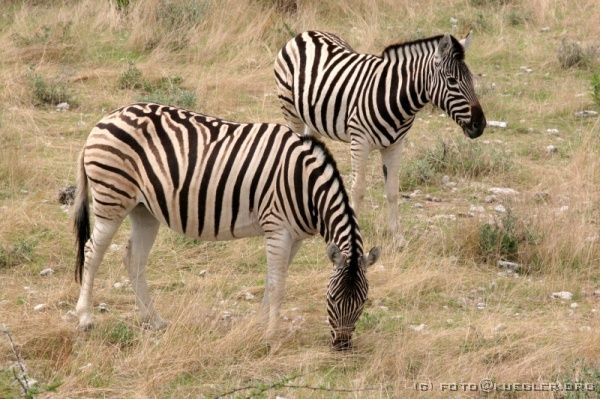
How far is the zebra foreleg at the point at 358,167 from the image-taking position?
8797 mm

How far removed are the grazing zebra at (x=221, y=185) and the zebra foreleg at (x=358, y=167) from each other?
2.00 m

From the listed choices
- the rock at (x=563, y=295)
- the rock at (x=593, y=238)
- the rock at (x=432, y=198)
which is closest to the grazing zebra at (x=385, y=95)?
the rock at (x=432, y=198)

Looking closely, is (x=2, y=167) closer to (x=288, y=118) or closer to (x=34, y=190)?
(x=34, y=190)

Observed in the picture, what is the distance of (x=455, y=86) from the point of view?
8.59 m

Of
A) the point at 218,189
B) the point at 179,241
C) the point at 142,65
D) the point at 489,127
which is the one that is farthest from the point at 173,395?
the point at 142,65

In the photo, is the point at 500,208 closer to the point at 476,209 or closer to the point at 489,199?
the point at 476,209

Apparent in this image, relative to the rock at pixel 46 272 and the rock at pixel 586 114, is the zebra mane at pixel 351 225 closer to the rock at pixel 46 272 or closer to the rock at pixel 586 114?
the rock at pixel 46 272

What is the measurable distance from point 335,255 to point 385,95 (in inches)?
110

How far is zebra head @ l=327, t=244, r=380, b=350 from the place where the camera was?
6.32m

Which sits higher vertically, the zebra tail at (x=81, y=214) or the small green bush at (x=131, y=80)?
the small green bush at (x=131, y=80)

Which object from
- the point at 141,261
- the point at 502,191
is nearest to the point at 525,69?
the point at 502,191

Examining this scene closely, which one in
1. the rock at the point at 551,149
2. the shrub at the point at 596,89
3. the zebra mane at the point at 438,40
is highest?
the zebra mane at the point at 438,40

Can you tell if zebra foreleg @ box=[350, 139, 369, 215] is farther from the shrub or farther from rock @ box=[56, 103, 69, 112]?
rock @ box=[56, 103, 69, 112]

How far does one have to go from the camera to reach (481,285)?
25.8 ft
